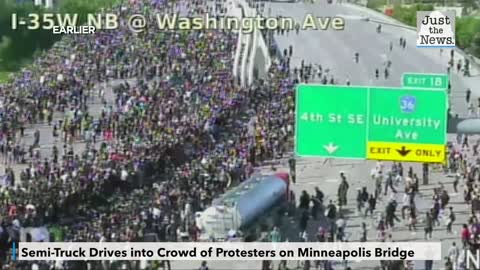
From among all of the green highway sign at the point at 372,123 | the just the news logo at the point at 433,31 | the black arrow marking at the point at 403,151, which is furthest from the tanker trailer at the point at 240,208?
the just the news logo at the point at 433,31

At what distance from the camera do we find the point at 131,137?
14.7 metres

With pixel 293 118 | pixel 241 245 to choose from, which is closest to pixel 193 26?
pixel 293 118

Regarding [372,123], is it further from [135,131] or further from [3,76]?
[3,76]

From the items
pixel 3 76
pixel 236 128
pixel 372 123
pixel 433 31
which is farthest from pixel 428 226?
pixel 3 76

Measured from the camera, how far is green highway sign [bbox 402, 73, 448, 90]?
13.3 metres

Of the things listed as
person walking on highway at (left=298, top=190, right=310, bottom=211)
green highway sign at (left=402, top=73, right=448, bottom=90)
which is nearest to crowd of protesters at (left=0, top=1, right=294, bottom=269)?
person walking on highway at (left=298, top=190, right=310, bottom=211)

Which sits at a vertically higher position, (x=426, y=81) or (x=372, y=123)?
(x=426, y=81)

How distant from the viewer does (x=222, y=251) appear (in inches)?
498

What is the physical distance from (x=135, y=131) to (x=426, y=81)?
312 centimetres

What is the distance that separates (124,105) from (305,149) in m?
2.58

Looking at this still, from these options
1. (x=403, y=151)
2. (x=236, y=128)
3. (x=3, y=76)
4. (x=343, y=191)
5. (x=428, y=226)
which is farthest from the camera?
(x=3, y=76)

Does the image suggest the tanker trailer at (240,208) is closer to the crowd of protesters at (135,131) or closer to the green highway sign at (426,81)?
the crowd of protesters at (135,131)

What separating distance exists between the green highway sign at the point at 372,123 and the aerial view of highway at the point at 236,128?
0.01 meters

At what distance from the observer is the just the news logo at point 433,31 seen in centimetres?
1398
